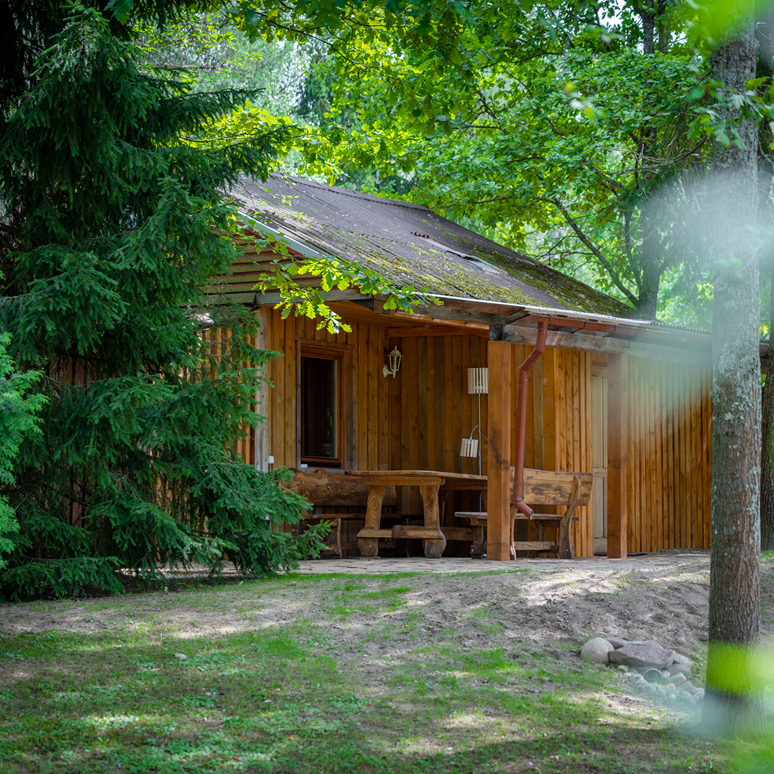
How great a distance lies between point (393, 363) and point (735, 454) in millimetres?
8914

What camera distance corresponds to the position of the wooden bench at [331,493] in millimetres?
11039

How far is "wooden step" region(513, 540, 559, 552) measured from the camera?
11281 millimetres

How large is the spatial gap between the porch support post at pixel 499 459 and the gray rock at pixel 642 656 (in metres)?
3.93

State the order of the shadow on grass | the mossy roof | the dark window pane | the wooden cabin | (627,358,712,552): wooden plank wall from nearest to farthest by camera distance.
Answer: the shadow on grass
the mossy roof
the wooden cabin
the dark window pane
(627,358,712,552): wooden plank wall

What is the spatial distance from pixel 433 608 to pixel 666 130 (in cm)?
981

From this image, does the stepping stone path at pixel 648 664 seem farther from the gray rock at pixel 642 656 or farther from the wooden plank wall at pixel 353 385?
the wooden plank wall at pixel 353 385

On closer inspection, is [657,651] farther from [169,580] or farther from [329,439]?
[329,439]

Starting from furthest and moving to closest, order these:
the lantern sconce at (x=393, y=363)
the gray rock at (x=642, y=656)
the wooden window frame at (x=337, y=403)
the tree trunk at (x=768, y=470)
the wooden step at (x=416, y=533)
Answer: the lantern sconce at (x=393, y=363) → the wooden window frame at (x=337, y=403) → the wooden step at (x=416, y=533) → the tree trunk at (x=768, y=470) → the gray rock at (x=642, y=656)

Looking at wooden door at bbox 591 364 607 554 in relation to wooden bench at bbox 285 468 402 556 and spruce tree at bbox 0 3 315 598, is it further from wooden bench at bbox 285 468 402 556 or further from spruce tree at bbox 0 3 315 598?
spruce tree at bbox 0 3 315 598

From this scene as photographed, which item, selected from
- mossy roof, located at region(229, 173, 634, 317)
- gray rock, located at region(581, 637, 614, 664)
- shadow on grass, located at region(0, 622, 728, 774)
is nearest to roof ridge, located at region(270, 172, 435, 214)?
mossy roof, located at region(229, 173, 634, 317)

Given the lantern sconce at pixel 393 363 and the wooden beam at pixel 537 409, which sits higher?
the lantern sconce at pixel 393 363

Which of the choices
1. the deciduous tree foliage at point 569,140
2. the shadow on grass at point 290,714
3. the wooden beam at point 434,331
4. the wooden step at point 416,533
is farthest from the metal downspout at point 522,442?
the shadow on grass at point 290,714

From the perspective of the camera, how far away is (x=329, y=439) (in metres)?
12.5

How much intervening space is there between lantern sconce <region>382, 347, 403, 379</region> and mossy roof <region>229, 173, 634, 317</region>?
60.7 inches
